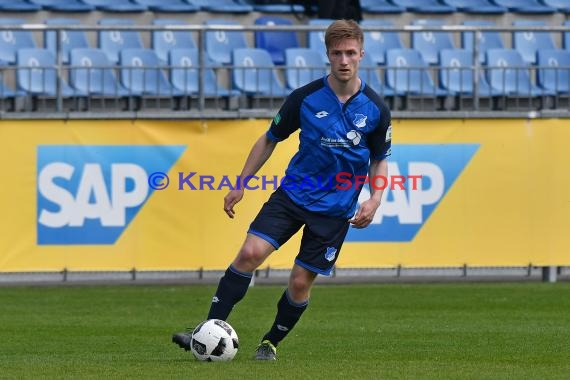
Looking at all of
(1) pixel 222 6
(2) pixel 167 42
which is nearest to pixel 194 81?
(2) pixel 167 42

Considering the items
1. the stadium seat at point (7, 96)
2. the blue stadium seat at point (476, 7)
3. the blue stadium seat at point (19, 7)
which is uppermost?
the blue stadium seat at point (476, 7)

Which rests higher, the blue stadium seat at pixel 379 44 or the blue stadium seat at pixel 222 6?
the blue stadium seat at pixel 222 6

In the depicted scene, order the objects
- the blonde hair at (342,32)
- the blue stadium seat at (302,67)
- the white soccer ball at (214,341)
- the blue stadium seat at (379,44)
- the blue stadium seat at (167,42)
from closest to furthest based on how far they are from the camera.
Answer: the blonde hair at (342,32) < the white soccer ball at (214,341) < the blue stadium seat at (302,67) < the blue stadium seat at (167,42) < the blue stadium seat at (379,44)

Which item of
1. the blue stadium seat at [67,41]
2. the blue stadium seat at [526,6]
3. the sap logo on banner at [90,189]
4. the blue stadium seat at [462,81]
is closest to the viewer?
the sap logo on banner at [90,189]

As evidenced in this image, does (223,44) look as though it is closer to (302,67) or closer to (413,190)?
(302,67)

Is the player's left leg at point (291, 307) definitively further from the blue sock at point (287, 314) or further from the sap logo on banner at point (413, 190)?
the sap logo on banner at point (413, 190)

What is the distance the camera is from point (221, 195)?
15.5m

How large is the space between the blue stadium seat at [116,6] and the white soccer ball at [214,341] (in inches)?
475

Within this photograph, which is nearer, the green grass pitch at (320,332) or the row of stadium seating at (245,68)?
the green grass pitch at (320,332)

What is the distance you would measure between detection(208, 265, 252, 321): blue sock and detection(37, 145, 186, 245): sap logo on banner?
6.72 meters

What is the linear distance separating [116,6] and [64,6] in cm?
79

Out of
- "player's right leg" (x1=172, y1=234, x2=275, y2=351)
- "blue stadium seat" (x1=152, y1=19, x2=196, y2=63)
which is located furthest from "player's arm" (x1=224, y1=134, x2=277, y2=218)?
"blue stadium seat" (x1=152, y1=19, x2=196, y2=63)

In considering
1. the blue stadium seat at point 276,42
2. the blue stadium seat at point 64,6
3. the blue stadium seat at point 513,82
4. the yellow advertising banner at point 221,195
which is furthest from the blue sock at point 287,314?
the blue stadium seat at point 64,6

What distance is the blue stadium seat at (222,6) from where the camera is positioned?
20.4 m
